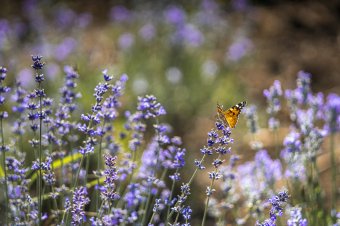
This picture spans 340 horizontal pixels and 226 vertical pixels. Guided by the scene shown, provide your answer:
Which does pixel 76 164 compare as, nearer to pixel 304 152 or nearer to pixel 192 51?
pixel 304 152

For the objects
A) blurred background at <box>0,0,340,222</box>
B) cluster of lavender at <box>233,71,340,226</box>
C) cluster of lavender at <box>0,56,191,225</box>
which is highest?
blurred background at <box>0,0,340,222</box>

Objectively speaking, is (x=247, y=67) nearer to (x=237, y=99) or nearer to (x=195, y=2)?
(x=237, y=99)

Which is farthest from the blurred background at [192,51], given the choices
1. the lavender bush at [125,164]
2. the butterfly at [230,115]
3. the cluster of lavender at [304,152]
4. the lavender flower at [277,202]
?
the lavender flower at [277,202]

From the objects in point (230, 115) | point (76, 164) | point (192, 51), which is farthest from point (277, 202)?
point (192, 51)

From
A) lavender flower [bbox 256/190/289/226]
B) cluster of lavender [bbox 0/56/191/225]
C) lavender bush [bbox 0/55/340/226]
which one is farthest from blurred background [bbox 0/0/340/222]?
lavender flower [bbox 256/190/289/226]

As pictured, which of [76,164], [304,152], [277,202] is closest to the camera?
[277,202]

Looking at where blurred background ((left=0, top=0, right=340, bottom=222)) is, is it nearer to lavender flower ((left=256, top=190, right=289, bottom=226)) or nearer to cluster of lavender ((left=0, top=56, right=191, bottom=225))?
cluster of lavender ((left=0, top=56, right=191, bottom=225))

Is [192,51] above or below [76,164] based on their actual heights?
above

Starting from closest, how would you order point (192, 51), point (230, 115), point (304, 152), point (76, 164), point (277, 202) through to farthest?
point (277, 202) < point (230, 115) < point (76, 164) < point (304, 152) < point (192, 51)

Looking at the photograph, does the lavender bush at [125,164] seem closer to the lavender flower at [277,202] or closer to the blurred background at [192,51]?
the lavender flower at [277,202]
